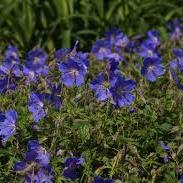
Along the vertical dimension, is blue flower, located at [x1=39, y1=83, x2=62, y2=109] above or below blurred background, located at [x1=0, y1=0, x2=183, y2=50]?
below

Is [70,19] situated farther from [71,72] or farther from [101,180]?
[101,180]

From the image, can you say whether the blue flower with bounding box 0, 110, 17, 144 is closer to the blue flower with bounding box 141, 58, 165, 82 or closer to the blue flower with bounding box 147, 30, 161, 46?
the blue flower with bounding box 141, 58, 165, 82

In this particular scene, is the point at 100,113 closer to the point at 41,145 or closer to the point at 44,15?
the point at 41,145

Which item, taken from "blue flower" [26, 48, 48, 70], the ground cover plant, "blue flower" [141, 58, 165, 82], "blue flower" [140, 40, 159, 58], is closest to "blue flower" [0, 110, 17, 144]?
the ground cover plant

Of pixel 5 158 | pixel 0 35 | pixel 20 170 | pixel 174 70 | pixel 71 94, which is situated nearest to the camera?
pixel 20 170

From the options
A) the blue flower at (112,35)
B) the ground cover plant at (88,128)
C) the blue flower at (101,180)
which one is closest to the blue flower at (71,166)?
the ground cover plant at (88,128)

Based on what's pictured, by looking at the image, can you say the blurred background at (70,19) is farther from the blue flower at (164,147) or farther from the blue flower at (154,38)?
the blue flower at (164,147)

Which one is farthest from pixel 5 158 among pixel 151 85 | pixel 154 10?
pixel 154 10
